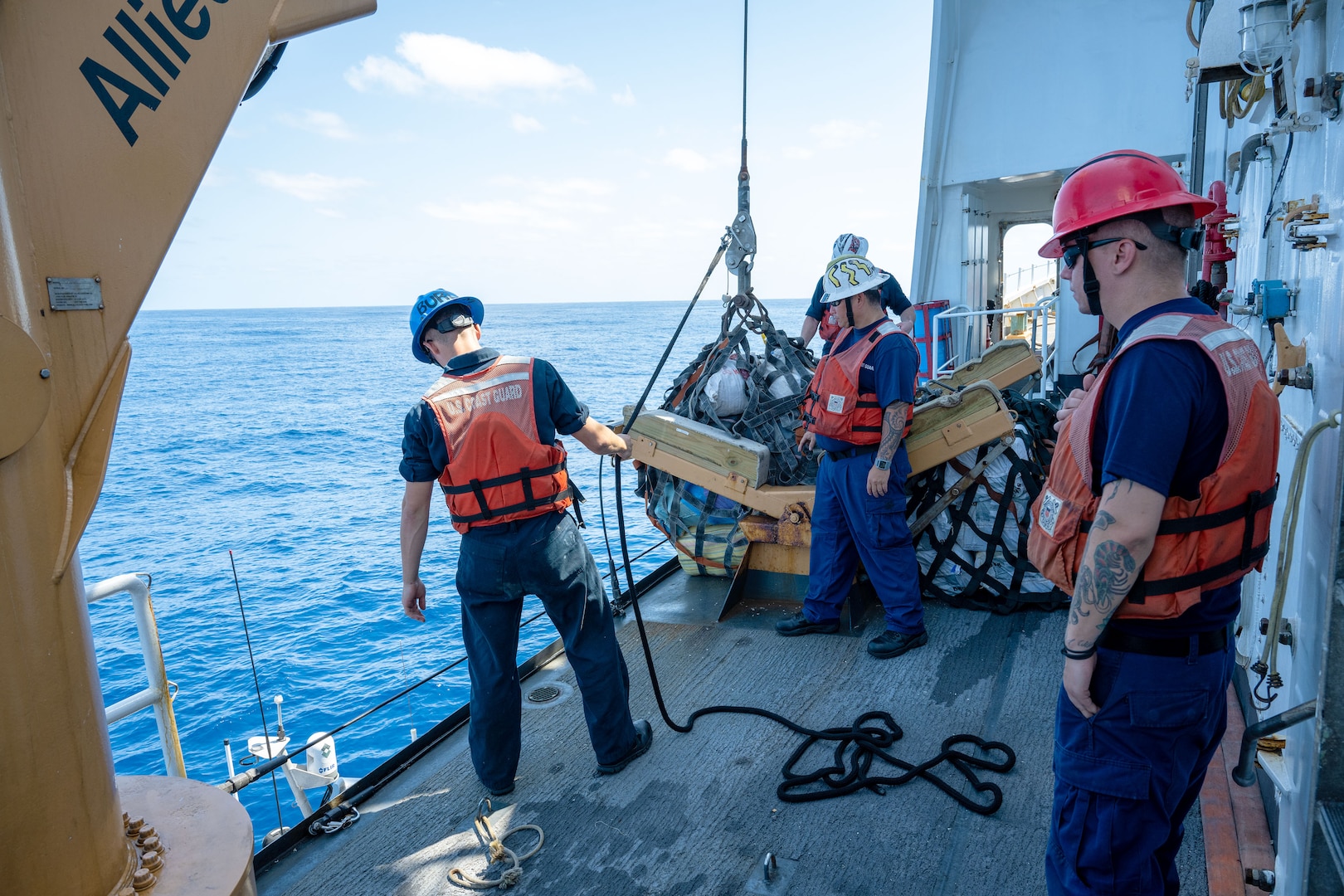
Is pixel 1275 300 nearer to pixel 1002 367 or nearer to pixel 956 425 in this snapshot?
pixel 956 425

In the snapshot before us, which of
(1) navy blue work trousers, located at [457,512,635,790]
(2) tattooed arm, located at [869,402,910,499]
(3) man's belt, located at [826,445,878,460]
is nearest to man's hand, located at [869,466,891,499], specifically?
(2) tattooed arm, located at [869,402,910,499]

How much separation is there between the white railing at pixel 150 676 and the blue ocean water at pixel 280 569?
7.21ft

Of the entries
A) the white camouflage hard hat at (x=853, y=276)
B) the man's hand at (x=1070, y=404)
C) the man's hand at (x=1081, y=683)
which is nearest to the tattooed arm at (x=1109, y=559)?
the man's hand at (x=1081, y=683)

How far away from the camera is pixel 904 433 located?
4.30 m

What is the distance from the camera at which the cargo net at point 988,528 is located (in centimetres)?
484

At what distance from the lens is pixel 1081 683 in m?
1.85

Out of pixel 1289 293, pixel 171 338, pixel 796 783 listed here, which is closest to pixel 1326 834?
pixel 1289 293

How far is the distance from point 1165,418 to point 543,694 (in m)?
3.34

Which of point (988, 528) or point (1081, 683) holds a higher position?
point (1081, 683)

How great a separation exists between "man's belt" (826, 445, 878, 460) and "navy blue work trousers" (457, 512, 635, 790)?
167cm

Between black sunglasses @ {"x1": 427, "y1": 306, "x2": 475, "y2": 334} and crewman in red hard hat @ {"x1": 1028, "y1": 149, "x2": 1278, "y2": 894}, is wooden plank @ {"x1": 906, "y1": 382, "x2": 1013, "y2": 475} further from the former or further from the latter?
crewman in red hard hat @ {"x1": 1028, "y1": 149, "x2": 1278, "y2": 894}

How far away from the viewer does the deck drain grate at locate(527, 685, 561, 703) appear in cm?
421

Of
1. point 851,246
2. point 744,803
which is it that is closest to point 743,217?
point 851,246

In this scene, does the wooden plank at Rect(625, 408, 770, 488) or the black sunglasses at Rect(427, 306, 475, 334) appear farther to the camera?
the wooden plank at Rect(625, 408, 770, 488)
